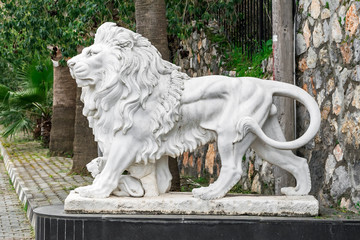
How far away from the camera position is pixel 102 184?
548 centimetres

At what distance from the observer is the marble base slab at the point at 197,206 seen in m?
5.39

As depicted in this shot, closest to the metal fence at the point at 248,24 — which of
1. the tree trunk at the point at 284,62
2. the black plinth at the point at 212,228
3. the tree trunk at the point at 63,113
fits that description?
the tree trunk at the point at 284,62

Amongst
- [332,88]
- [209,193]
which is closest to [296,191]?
[209,193]

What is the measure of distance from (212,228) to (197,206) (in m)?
0.24

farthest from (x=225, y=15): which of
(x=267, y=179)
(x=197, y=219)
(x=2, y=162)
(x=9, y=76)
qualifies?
(x=9, y=76)

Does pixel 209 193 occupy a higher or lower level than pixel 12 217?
higher

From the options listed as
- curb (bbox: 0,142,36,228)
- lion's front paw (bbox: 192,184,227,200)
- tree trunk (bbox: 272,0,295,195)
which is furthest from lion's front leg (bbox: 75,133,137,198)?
curb (bbox: 0,142,36,228)

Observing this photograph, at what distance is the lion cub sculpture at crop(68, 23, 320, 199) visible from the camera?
5.49 meters

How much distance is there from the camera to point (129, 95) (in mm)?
5516

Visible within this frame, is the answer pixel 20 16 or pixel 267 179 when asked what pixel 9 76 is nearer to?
pixel 20 16

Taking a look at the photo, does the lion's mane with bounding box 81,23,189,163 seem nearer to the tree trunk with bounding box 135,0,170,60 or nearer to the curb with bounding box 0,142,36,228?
the tree trunk with bounding box 135,0,170,60

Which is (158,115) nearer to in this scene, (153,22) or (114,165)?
(114,165)

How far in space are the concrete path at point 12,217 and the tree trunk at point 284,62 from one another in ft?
9.50

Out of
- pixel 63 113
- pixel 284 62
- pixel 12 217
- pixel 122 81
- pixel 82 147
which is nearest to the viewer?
pixel 122 81
